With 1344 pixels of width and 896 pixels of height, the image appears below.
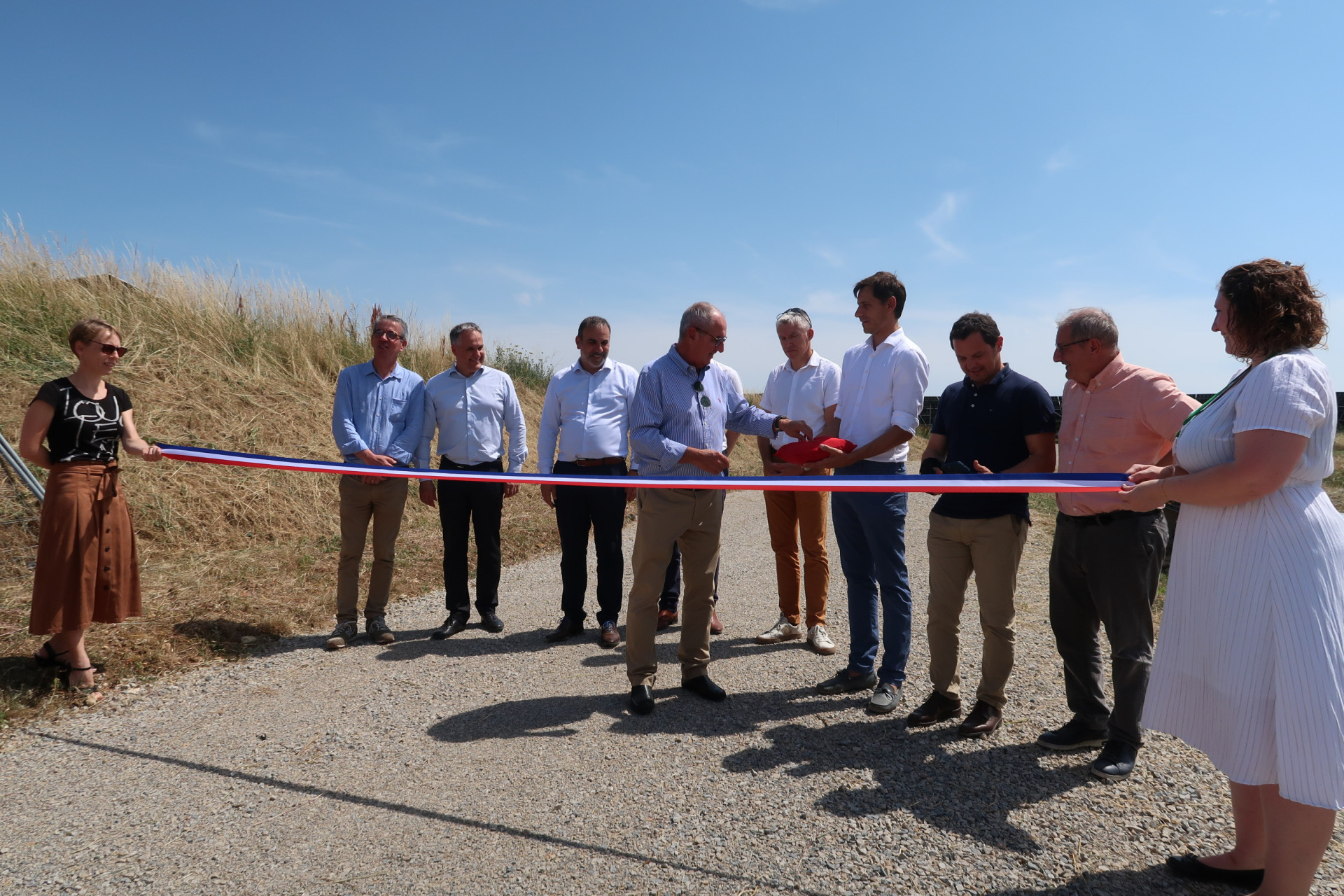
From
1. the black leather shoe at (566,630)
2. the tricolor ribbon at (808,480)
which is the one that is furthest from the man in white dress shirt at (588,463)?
the tricolor ribbon at (808,480)

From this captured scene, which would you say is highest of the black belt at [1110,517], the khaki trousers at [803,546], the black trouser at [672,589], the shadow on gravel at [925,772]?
the black belt at [1110,517]

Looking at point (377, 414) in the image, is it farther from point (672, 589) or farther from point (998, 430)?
point (998, 430)

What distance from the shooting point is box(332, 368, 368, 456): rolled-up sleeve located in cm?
542

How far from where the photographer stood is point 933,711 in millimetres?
3838

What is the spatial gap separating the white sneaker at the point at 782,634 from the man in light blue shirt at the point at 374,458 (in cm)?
271

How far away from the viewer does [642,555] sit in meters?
4.18

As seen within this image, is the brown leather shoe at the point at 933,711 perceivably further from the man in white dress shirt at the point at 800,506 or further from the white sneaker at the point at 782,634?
the white sneaker at the point at 782,634

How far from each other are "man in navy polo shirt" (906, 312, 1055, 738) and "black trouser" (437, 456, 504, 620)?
3339 mm

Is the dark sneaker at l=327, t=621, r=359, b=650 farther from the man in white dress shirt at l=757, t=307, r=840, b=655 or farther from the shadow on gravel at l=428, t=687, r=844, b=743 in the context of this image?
the man in white dress shirt at l=757, t=307, r=840, b=655

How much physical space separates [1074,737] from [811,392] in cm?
283

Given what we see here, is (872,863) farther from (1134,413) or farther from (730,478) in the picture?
(1134,413)

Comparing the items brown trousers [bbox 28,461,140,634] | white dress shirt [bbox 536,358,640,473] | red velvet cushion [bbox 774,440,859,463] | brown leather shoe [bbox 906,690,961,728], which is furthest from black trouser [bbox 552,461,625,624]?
brown trousers [bbox 28,461,140,634]

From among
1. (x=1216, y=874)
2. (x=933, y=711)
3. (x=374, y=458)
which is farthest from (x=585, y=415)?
(x=1216, y=874)

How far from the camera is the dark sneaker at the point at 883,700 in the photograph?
3.98 metres
